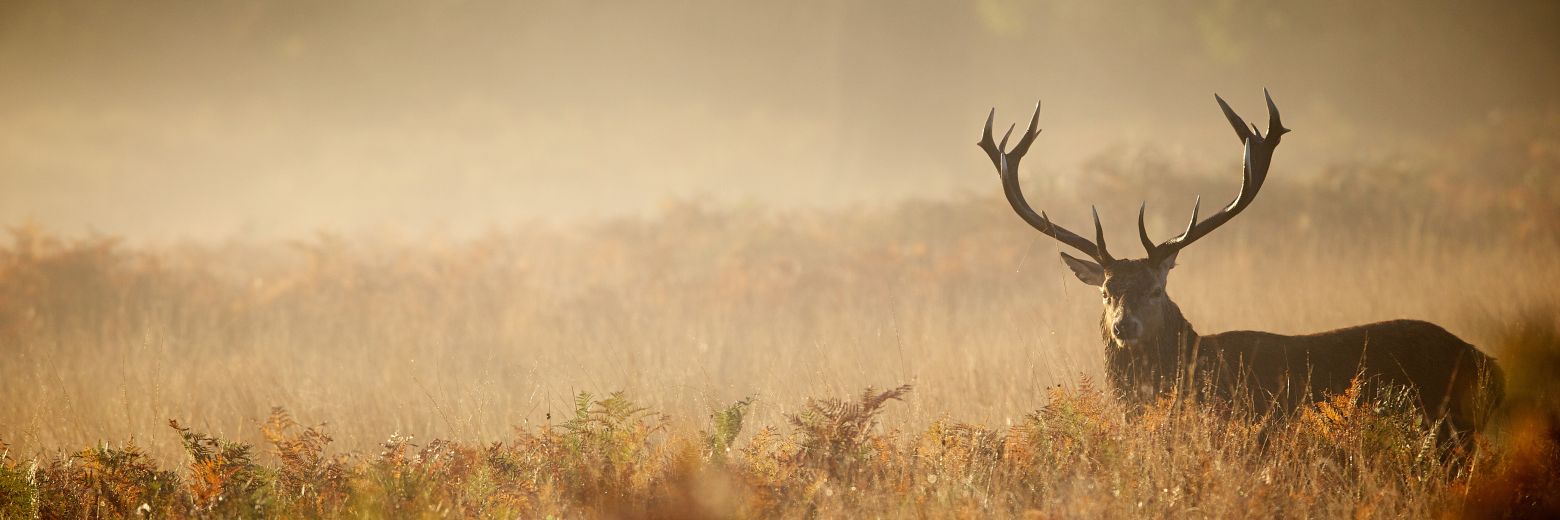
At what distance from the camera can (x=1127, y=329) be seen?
4.75 metres

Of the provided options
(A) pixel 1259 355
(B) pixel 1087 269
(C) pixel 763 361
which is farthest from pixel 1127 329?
(C) pixel 763 361

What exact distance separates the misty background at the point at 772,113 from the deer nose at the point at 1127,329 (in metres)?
13.0

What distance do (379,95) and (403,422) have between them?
166 metres

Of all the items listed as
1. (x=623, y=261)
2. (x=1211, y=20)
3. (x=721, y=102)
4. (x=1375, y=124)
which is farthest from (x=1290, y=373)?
(x=721, y=102)

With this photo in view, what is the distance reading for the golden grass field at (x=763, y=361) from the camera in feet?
12.9

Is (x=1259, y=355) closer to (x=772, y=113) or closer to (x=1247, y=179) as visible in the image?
(x=1247, y=179)

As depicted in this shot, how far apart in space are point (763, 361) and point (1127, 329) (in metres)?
4.38

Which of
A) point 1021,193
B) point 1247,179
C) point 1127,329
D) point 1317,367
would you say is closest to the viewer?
point 1127,329

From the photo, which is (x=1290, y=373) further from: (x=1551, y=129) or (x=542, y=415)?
(x=1551, y=129)

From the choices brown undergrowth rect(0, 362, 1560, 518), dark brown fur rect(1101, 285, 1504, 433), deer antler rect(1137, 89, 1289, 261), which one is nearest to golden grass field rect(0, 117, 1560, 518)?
brown undergrowth rect(0, 362, 1560, 518)

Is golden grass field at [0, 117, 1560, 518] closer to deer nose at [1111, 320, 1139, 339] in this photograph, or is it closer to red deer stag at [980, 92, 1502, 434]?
red deer stag at [980, 92, 1502, 434]

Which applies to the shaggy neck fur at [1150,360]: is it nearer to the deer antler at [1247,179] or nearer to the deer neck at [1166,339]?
the deer neck at [1166,339]

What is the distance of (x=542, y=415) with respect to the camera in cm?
682

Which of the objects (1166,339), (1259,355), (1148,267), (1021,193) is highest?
(1021,193)
